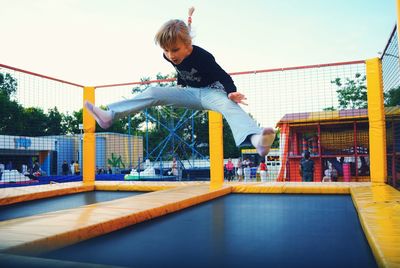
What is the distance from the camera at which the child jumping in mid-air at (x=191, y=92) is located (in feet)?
5.95

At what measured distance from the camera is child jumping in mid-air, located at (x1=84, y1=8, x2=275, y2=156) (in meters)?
1.81

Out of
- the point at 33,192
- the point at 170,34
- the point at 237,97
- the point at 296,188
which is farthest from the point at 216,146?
the point at 170,34

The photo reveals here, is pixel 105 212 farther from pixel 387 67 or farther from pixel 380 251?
pixel 387 67

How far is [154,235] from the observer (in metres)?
1.84

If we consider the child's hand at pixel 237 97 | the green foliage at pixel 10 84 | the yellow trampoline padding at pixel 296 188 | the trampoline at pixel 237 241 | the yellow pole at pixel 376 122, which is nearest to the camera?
the trampoline at pixel 237 241

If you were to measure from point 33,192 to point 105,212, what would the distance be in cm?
198

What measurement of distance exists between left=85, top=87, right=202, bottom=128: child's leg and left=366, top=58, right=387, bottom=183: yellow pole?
8.25 ft

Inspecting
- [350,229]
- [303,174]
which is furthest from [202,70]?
[303,174]

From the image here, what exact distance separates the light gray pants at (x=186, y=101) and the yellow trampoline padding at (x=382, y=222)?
85 centimetres

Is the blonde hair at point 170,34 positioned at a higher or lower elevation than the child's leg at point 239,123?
higher

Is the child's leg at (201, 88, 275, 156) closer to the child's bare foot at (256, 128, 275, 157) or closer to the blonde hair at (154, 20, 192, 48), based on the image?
the child's bare foot at (256, 128, 275, 157)

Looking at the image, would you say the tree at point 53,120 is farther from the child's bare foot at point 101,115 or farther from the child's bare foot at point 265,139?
the child's bare foot at point 265,139

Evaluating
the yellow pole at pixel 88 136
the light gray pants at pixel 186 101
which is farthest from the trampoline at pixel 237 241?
the yellow pole at pixel 88 136

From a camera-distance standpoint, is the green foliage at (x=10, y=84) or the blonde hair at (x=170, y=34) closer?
the blonde hair at (x=170, y=34)
